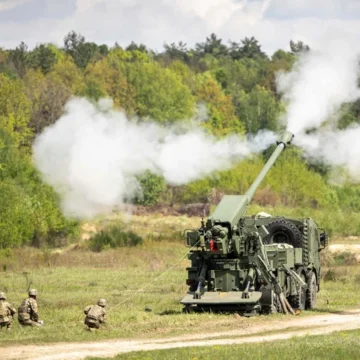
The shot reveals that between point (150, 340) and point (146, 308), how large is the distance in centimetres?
680

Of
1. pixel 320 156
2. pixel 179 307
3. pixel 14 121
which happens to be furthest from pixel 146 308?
pixel 14 121

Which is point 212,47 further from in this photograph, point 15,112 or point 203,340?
point 203,340

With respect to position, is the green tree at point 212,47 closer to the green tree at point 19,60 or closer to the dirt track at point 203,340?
the green tree at point 19,60

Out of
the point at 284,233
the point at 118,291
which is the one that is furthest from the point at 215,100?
the point at 284,233

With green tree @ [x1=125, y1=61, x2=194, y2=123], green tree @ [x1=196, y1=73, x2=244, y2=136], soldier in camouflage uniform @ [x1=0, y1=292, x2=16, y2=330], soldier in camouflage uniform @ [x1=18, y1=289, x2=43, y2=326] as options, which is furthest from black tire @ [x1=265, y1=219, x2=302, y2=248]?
green tree @ [x1=196, y1=73, x2=244, y2=136]

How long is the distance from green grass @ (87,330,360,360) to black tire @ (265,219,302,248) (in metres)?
10.2

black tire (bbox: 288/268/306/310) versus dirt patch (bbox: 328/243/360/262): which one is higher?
dirt patch (bbox: 328/243/360/262)

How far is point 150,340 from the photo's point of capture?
1104 inches

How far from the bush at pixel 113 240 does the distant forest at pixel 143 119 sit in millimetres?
1957

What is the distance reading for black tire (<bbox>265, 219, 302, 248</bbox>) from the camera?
37281 mm

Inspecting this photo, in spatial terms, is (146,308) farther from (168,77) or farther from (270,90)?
(270,90)

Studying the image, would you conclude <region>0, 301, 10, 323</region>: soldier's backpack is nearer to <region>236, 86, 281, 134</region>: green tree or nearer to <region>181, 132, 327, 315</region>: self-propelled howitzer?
<region>181, 132, 327, 315</region>: self-propelled howitzer

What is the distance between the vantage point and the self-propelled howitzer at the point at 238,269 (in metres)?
33.3

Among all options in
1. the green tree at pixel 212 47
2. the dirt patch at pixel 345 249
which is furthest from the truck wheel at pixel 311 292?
the green tree at pixel 212 47
